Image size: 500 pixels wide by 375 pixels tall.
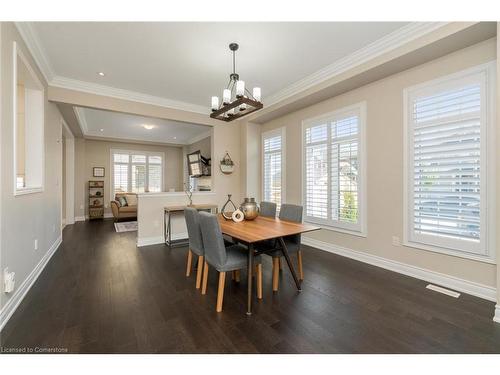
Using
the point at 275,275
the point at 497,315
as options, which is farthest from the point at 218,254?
the point at 497,315

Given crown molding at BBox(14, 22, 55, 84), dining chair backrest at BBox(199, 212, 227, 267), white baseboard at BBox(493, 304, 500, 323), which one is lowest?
white baseboard at BBox(493, 304, 500, 323)

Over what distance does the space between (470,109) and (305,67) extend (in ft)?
6.40

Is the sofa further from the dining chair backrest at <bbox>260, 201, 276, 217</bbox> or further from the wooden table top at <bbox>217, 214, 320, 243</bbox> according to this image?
the wooden table top at <bbox>217, 214, 320, 243</bbox>

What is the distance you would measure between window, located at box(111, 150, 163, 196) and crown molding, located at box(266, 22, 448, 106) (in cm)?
631

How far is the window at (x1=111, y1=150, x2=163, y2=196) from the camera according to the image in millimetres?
7812

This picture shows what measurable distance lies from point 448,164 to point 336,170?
4.65 feet

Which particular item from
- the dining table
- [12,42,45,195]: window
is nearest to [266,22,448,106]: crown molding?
the dining table

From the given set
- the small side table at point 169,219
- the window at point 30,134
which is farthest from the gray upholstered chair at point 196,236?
the window at point 30,134

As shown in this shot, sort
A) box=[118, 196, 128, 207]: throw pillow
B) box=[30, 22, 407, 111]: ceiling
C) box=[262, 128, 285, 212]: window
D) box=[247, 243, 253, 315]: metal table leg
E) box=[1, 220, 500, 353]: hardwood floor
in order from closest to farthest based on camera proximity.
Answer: box=[1, 220, 500, 353]: hardwood floor → box=[247, 243, 253, 315]: metal table leg → box=[30, 22, 407, 111]: ceiling → box=[262, 128, 285, 212]: window → box=[118, 196, 128, 207]: throw pillow

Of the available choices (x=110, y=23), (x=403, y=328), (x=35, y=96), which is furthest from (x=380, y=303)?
(x=35, y=96)

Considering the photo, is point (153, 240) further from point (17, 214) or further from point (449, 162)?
point (449, 162)

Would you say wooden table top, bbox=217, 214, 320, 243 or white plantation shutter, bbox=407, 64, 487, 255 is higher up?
white plantation shutter, bbox=407, 64, 487, 255

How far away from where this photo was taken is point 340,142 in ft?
11.7
